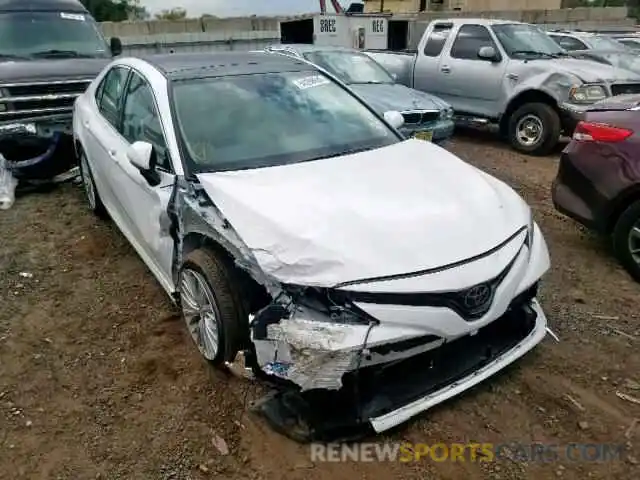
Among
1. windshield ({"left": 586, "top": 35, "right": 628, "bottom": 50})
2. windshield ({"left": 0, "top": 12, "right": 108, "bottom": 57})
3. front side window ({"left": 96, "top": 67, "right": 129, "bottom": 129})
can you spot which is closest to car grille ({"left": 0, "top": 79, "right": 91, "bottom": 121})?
windshield ({"left": 0, "top": 12, "right": 108, "bottom": 57})

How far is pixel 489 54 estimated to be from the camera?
8312 millimetres

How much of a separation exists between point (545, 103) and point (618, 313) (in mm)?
4958

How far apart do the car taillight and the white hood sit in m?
1.44

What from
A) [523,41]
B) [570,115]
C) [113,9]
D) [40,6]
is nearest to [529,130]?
[570,115]

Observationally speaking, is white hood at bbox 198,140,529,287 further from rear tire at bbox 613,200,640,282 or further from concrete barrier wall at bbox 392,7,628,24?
concrete barrier wall at bbox 392,7,628,24

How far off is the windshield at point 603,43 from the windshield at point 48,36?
9002 mm

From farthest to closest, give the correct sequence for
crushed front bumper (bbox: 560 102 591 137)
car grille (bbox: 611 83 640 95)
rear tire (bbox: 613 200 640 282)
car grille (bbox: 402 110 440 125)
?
car grille (bbox: 611 83 640 95)
crushed front bumper (bbox: 560 102 591 137)
car grille (bbox: 402 110 440 125)
rear tire (bbox: 613 200 640 282)

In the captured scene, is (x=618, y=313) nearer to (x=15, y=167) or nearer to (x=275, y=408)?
(x=275, y=408)

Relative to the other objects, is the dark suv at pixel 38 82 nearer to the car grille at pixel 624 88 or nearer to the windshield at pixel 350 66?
the windshield at pixel 350 66

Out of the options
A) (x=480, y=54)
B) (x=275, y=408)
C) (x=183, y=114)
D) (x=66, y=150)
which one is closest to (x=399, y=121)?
(x=183, y=114)

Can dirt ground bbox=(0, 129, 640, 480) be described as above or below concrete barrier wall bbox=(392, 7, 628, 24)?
below

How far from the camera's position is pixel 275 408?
2.74m

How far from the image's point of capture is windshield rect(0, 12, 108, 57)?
7059 millimetres

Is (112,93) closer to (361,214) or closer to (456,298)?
(361,214)
